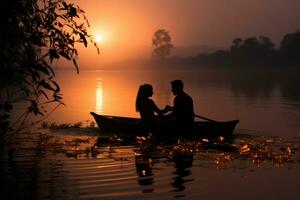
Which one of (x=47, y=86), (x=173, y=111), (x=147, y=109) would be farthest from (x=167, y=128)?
(x=47, y=86)

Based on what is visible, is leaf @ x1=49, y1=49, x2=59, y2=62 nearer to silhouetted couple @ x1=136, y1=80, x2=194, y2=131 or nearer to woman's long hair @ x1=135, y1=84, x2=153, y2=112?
silhouetted couple @ x1=136, y1=80, x2=194, y2=131

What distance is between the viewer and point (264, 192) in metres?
12.6

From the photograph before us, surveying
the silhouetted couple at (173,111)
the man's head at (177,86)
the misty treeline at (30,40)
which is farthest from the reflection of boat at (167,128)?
the misty treeline at (30,40)

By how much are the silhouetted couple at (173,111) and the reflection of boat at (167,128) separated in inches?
8.8

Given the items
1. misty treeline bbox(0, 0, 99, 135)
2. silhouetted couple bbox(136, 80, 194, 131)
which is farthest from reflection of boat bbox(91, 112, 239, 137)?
misty treeline bbox(0, 0, 99, 135)

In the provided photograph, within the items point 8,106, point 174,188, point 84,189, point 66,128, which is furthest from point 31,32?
point 66,128

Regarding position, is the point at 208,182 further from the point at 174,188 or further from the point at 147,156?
the point at 147,156

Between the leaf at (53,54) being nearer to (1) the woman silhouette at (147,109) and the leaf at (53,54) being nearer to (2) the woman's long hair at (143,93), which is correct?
(2) the woman's long hair at (143,93)

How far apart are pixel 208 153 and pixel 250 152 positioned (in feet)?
4.55

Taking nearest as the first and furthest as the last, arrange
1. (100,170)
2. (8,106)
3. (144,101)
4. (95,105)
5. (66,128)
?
(8,106), (100,170), (144,101), (66,128), (95,105)

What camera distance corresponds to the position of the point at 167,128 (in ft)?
68.8

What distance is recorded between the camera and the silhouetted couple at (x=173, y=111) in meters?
20.3

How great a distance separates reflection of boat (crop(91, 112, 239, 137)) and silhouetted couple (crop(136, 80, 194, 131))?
0.22 metres

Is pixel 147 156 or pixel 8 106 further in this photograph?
pixel 147 156
